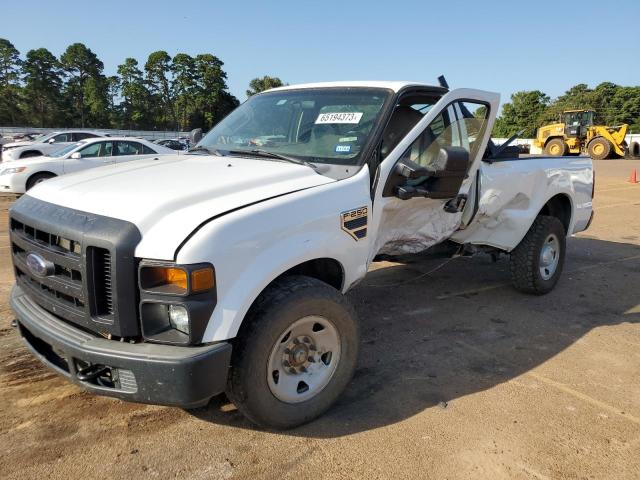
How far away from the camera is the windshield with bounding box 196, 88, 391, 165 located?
3410 millimetres

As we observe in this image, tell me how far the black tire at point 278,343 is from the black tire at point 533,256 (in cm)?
288

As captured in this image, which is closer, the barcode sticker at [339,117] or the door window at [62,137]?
the barcode sticker at [339,117]

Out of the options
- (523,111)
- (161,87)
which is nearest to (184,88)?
(161,87)

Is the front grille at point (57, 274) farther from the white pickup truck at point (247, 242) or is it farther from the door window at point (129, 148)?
the door window at point (129, 148)

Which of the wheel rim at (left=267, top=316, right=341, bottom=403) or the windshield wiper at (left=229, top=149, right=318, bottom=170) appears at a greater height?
the windshield wiper at (left=229, top=149, right=318, bottom=170)

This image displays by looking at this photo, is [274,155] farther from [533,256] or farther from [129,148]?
[129,148]

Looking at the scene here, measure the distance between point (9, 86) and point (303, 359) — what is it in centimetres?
7678

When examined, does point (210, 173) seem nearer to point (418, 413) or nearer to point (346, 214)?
point (346, 214)

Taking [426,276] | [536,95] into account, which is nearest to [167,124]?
[536,95]

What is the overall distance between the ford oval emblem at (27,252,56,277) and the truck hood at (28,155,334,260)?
1.05 feet

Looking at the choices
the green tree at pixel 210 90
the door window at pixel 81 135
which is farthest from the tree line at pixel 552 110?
the door window at pixel 81 135

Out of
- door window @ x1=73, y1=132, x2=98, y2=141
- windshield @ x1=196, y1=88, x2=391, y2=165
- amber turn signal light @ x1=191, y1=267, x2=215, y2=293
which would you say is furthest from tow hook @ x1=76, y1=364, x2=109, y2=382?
door window @ x1=73, y1=132, x2=98, y2=141

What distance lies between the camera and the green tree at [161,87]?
71.7m

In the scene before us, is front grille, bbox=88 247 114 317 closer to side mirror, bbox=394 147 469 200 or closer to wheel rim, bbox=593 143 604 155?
side mirror, bbox=394 147 469 200
